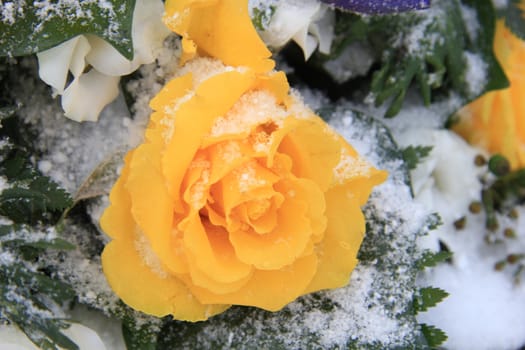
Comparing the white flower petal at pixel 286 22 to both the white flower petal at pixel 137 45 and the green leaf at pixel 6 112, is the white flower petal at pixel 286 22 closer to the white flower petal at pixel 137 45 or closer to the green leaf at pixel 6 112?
the white flower petal at pixel 137 45

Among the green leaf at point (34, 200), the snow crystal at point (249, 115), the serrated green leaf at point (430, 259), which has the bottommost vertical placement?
the serrated green leaf at point (430, 259)

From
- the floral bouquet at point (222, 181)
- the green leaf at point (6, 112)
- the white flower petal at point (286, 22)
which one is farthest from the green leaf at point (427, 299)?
the green leaf at point (6, 112)

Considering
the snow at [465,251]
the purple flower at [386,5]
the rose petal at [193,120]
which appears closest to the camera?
the rose petal at [193,120]

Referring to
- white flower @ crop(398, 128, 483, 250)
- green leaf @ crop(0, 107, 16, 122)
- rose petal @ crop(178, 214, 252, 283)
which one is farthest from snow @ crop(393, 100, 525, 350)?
green leaf @ crop(0, 107, 16, 122)

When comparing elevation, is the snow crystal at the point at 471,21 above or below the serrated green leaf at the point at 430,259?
above

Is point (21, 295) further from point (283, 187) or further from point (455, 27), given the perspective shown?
point (455, 27)

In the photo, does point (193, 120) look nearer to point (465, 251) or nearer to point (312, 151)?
point (312, 151)

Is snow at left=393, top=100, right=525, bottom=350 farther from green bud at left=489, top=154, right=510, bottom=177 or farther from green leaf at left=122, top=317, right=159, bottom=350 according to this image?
green leaf at left=122, top=317, right=159, bottom=350
